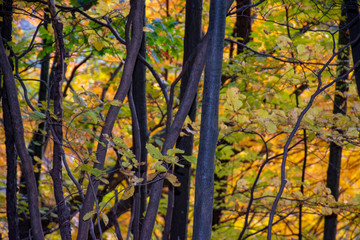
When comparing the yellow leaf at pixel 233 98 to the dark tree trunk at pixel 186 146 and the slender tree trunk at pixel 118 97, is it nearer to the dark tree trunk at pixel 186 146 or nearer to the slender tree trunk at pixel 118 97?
the dark tree trunk at pixel 186 146

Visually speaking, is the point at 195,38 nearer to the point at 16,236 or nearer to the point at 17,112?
the point at 17,112

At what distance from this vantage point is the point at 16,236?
1.98 meters

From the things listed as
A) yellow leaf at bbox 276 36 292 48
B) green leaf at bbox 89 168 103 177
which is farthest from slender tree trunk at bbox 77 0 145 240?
yellow leaf at bbox 276 36 292 48

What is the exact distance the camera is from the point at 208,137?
122 cm

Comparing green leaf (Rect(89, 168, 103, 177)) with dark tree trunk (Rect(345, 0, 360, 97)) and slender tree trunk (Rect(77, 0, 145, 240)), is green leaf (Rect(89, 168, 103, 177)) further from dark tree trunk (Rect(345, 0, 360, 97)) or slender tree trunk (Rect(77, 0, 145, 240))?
dark tree trunk (Rect(345, 0, 360, 97))

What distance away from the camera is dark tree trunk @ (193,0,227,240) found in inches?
47.9

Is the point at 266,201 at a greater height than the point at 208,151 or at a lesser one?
lesser

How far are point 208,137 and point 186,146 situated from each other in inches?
38.8

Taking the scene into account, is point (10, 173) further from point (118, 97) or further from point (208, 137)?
point (208, 137)

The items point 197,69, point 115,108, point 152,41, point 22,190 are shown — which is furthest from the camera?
point 22,190

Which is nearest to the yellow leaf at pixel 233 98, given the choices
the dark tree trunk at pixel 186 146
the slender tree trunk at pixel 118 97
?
the dark tree trunk at pixel 186 146

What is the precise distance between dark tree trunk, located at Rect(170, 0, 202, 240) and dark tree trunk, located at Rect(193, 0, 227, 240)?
0.89 metres

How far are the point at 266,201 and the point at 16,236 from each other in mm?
2136

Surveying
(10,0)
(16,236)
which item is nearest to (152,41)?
(10,0)
